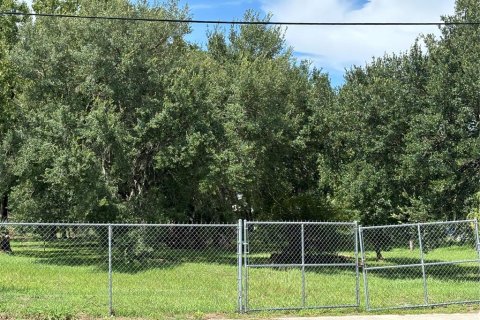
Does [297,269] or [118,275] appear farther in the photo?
[297,269]

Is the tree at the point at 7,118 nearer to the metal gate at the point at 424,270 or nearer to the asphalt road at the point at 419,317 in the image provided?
the metal gate at the point at 424,270

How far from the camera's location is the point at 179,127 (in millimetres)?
21031

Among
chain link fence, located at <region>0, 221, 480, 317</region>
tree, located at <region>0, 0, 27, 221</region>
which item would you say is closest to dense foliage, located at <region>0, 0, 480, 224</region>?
tree, located at <region>0, 0, 27, 221</region>

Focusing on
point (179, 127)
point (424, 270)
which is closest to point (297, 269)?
point (424, 270)

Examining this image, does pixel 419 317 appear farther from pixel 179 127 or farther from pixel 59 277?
pixel 179 127

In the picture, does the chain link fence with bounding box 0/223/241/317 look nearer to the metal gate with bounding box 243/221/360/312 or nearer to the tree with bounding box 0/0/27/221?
the metal gate with bounding box 243/221/360/312

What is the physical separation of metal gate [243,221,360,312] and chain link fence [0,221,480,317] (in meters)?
0.04

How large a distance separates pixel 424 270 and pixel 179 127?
1193cm

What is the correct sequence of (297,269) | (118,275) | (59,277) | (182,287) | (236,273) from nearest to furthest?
(182,287) < (59,277) < (118,275) < (236,273) < (297,269)

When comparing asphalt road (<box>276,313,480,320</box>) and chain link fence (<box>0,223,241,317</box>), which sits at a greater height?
chain link fence (<box>0,223,241,317</box>)

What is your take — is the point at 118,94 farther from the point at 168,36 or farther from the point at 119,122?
the point at 168,36

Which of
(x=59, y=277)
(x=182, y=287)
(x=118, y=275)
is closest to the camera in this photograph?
(x=182, y=287)

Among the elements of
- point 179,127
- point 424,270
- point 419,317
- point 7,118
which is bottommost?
point 419,317

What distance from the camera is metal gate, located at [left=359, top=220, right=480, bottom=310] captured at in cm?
1136
